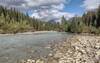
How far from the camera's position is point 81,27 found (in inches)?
4803

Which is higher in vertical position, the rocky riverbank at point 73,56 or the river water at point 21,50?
the rocky riverbank at point 73,56

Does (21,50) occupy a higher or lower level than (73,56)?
lower

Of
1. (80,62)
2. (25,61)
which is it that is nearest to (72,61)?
(80,62)

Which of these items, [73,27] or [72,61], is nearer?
[72,61]

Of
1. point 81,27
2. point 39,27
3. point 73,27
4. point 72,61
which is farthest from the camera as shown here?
point 39,27

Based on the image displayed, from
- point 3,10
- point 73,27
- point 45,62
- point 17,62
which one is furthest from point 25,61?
point 3,10

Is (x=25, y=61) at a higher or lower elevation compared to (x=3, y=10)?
lower

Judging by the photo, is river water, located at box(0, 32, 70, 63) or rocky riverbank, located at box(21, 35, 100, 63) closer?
rocky riverbank, located at box(21, 35, 100, 63)

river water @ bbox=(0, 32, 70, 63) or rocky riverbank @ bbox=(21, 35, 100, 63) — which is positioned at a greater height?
rocky riverbank @ bbox=(21, 35, 100, 63)

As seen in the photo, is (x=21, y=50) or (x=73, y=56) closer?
(x=73, y=56)

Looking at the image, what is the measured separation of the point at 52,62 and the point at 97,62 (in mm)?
4477

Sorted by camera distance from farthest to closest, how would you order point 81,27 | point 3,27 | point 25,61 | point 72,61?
point 81,27 → point 3,27 → point 25,61 → point 72,61

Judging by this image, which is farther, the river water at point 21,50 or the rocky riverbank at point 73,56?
the river water at point 21,50

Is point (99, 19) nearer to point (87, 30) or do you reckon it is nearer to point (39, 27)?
point (87, 30)
